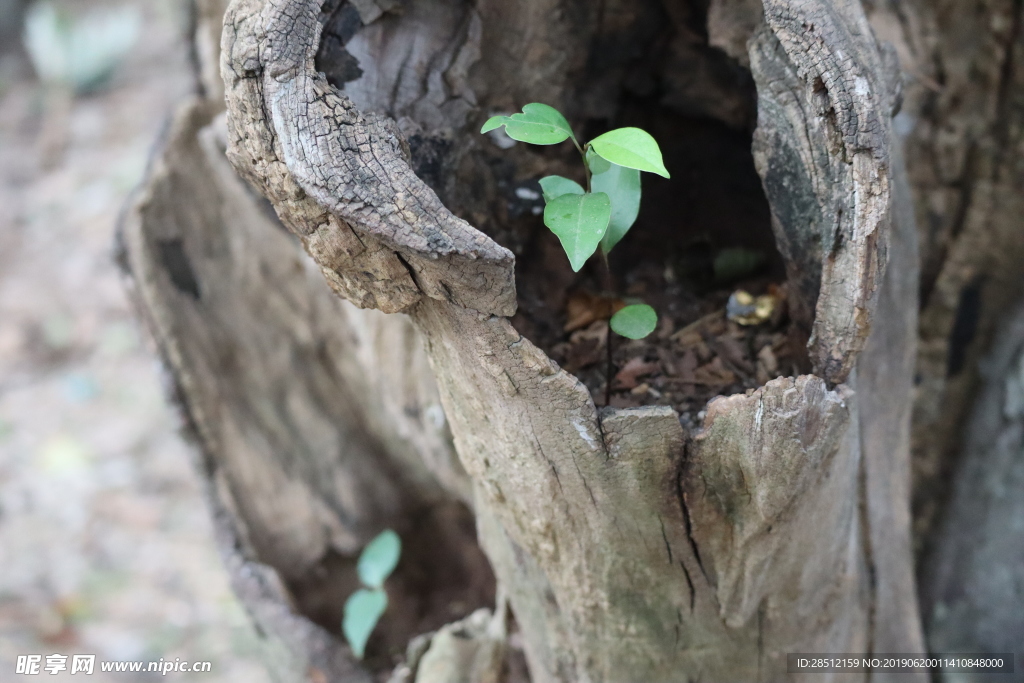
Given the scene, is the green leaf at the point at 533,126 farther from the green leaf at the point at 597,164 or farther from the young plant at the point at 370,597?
the young plant at the point at 370,597

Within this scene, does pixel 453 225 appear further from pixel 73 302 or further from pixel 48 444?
pixel 73 302

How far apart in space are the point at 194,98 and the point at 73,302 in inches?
92.8

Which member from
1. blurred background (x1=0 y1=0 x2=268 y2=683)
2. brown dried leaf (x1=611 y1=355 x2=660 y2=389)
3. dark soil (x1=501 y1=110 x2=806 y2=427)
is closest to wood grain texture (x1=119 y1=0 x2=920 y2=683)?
dark soil (x1=501 y1=110 x2=806 y2=427)

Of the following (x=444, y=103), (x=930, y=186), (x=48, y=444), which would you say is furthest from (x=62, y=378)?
(x=930, y=186)

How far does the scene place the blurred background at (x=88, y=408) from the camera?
8.70 ft

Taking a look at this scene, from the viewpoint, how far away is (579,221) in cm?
97

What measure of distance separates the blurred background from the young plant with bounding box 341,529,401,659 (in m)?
0.62

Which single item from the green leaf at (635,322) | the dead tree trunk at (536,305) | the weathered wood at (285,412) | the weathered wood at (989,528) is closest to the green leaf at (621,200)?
the green leaf at (635,322)

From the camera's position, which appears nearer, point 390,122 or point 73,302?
point 390,122

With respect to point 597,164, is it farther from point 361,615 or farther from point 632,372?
point 361,615

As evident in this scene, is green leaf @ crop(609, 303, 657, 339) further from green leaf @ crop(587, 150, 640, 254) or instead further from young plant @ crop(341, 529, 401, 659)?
young plant @ crop(341, 529, 401, 659)

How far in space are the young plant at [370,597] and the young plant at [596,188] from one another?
1065 mm

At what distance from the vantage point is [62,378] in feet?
11.5

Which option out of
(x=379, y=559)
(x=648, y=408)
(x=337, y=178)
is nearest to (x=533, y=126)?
(x=337, y=178)
